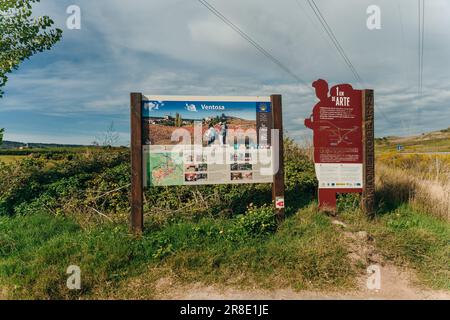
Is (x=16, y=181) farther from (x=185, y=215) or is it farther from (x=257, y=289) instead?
(x=257, y=289)

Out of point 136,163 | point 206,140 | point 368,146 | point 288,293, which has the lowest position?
point 288,293

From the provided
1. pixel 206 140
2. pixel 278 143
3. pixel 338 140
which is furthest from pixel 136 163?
pixel 338 140

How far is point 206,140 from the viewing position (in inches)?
234

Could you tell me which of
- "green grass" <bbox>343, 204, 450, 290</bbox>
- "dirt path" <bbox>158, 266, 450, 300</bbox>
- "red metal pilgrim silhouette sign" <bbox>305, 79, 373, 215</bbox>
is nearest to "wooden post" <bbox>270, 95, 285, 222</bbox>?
"red metal pilgrim silhouette sign" <bbox>305, 79, 373, 215</bbox>

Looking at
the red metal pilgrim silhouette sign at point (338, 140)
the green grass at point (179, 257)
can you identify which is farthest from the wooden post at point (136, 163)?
the red metal pilgrim silhouette sign at point (338, 140)

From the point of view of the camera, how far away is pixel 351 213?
6.57 metres

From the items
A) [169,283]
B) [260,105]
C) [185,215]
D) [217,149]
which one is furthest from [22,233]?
[260,105]

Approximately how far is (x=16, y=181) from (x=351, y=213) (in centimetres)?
815

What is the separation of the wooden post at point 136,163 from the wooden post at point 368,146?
14.3 ft

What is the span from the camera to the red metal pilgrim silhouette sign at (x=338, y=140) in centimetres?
657

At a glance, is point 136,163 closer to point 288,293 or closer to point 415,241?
point 288,293

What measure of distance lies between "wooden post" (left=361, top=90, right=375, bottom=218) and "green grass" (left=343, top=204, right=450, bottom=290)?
311mm

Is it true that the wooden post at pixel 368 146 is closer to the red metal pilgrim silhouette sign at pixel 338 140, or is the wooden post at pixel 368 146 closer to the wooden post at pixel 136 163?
the red metal pilgrim silhouette sign at pixel 338 140

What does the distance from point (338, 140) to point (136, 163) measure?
3926mm
